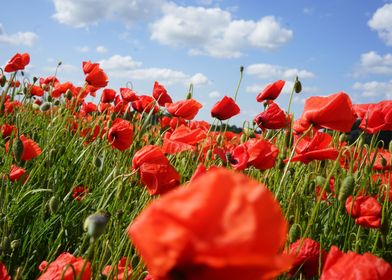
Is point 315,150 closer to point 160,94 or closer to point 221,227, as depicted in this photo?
point 221,227

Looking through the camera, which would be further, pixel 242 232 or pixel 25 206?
pixel 25 206

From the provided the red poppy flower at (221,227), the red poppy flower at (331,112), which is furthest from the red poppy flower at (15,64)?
the red poppy flower at (221,227)

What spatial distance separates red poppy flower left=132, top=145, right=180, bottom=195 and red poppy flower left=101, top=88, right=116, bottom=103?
8.62 feet

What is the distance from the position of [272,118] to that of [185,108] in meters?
0.55

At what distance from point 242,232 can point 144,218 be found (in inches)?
3.9

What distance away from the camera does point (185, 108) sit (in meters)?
2.90

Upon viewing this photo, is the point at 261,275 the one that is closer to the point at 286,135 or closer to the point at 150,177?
the point at 150,177

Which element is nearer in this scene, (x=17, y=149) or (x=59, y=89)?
(x=17, y=149)

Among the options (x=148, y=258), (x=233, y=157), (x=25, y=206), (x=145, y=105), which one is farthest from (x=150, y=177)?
(x=145, y=105)

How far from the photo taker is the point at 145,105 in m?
3.72

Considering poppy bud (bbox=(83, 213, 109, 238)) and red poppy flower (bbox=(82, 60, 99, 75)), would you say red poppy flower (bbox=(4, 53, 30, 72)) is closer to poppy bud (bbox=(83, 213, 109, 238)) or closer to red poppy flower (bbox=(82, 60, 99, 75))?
red poppy flower (bbox=(82, 60, 99, 75))

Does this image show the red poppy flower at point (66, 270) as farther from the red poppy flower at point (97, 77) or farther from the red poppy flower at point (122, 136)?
the red poppy flower at point (97, 77)

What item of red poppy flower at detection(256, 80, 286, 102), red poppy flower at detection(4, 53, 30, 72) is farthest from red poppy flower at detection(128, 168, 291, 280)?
red poppy flower at detection(4, 53, 30, 72)

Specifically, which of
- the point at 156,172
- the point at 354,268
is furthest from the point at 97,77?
the point at 354,268
